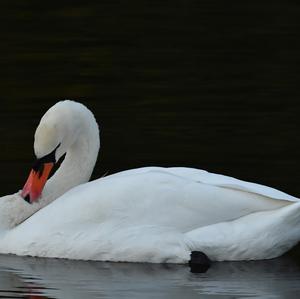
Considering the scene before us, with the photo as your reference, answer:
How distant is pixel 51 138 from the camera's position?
11836mm

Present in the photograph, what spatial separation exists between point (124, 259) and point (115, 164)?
2.09 metres

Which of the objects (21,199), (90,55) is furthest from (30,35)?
(21,199)

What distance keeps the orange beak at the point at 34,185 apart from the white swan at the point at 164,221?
30 centimetres

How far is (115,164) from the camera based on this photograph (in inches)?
525

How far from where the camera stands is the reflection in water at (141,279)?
1052 cm

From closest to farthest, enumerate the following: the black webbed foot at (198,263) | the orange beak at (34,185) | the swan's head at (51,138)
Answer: the black webbed foot at (198,263)
the swan's head at (51,138)
the orange beak at (34,185)

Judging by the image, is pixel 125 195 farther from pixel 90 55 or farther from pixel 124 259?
pixel 90 55

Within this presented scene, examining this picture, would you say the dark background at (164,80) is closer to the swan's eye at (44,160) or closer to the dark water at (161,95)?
the dark water at (161,95)

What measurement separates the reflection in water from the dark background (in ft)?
4.50

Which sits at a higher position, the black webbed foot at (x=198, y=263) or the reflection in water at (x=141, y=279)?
Result: the black webbed foot at (x=198, y=263)

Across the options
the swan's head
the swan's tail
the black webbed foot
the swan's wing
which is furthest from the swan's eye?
the black webbed foot

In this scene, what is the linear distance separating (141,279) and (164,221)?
1.87ft

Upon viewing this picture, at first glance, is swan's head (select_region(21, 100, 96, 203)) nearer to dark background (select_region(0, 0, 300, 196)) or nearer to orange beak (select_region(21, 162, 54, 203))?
orange beak (select_region(21, 162, 54, 203))

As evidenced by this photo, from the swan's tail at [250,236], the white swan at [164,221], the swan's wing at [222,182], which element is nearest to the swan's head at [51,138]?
the white swan at [164,221]
